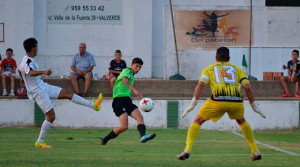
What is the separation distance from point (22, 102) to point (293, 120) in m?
8.27

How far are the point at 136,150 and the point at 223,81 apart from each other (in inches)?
116

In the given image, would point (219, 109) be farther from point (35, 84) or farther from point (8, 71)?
point (8, 71)

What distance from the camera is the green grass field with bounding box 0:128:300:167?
929cm

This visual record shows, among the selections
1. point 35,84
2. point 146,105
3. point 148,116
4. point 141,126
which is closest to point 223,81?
point 141,126

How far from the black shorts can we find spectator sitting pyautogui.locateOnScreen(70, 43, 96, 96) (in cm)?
680

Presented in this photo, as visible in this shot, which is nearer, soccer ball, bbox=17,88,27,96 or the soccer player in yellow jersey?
the soccer player in yellow jersey

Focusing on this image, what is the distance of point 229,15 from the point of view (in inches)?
922

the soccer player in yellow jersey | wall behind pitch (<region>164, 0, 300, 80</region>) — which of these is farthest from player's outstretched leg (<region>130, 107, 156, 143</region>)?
wall behind pitch (<region>164, 0, 300, 80</region>)

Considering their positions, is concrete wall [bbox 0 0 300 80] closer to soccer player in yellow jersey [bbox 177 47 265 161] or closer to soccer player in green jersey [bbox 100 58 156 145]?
soccer player in green jersey [bbox 100 58 156 145]

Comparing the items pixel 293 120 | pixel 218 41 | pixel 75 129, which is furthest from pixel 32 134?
pixel 218 41

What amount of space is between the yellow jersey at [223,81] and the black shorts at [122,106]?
252cm

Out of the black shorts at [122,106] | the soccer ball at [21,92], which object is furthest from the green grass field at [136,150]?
the soccer ball at [21,92]

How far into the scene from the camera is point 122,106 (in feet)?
37.5

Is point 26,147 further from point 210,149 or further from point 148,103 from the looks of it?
point 210,149
